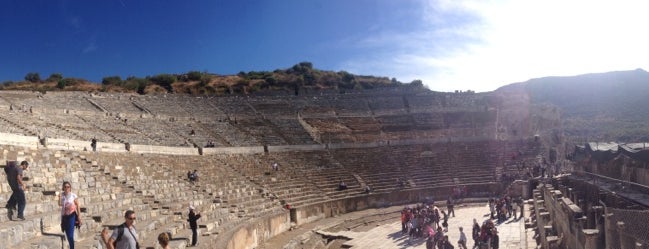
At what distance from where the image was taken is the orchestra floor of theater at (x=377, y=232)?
1678 cm

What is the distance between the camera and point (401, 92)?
152ft

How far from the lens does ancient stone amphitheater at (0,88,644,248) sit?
1332 centimetres

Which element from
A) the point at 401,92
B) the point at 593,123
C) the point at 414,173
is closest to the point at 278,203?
the point at 414,173

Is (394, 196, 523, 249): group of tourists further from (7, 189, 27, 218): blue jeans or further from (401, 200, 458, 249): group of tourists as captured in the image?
(7, 189, 27, 218): blue jeans

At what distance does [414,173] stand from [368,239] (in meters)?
13.0

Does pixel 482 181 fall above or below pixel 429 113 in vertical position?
below

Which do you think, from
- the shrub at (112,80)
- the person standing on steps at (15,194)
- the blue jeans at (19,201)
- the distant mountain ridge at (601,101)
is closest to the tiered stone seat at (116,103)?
the shrub at (112,80)

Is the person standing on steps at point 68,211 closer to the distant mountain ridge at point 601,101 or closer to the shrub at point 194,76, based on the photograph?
the distant mountain ridge at point 601,101

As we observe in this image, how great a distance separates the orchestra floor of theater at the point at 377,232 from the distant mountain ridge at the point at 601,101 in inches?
799

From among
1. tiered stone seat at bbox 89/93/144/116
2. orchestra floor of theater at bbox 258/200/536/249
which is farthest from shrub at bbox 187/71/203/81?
orchestra floor of theater at bbox 258/200/536/249

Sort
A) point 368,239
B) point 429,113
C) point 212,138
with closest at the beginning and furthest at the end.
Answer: point 368,239 < point 212,138 < point 429,113

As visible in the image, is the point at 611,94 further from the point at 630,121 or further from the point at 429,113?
the point at 429,113

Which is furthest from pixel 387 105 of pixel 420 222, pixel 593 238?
pixel 593 238

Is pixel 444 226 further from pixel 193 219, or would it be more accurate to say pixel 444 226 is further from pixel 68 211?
pixel 68 211
